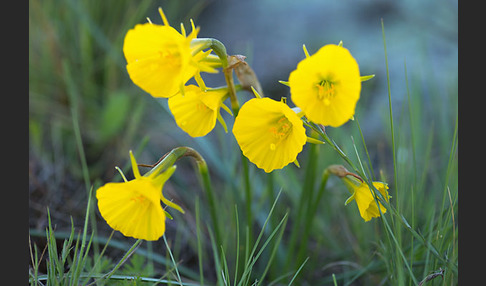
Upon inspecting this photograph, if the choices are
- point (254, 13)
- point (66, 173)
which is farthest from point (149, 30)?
point (254, 13)

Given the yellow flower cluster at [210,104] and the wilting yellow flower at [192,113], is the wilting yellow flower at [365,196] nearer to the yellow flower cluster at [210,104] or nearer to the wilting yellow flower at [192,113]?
the yellow flower cluster at [210,104]

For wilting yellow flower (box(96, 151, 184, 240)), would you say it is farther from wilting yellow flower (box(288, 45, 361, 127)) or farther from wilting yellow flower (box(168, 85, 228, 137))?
wilting yellow flower (box(288, 45, 361, 127))

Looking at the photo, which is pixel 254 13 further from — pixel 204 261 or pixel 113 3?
pixel 204 261

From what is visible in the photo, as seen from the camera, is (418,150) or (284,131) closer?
(284,131)

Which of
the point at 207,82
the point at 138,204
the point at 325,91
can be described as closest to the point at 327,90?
the point at 325,91

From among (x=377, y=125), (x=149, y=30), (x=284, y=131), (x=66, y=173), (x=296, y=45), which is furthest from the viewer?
(x=296, y=45)

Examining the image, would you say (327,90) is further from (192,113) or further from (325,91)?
(192,113)

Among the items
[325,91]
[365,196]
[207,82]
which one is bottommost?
[365,196]

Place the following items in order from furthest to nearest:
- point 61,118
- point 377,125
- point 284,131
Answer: point 377,125, point 61,118, point 284,131
